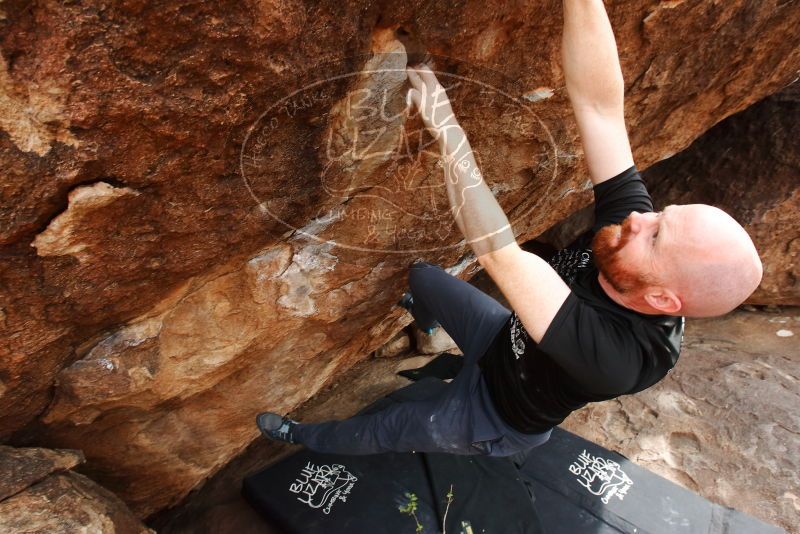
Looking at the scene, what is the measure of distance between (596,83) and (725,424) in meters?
2.52

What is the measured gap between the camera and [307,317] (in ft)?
6.83

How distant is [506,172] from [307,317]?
103 cm

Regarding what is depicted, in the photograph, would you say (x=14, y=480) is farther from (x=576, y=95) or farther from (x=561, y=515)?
(x=561, y=515)

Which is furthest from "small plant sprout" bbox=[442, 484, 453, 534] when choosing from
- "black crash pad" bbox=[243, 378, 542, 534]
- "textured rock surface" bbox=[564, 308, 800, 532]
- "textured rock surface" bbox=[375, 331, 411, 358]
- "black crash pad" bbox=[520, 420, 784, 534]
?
"textured rock surface" bbox=[375, 331, 411, 358]

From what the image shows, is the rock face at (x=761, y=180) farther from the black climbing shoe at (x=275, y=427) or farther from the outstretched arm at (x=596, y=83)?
the black climbing shoe at (x=275, y=427)

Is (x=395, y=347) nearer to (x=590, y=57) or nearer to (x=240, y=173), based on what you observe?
(x=240, y=173)

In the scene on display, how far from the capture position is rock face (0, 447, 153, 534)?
4.97 feet

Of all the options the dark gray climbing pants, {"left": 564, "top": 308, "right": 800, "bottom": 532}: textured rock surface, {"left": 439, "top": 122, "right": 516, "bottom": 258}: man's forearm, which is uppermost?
{"left": 439, "top": 122, "right": 516, "bottom": 258}: man's forearm

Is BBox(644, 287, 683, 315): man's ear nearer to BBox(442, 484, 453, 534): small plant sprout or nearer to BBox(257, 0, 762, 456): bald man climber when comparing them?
BBox(257, 0, 762, 456): bald man climber

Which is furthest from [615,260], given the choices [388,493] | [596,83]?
[388,493]

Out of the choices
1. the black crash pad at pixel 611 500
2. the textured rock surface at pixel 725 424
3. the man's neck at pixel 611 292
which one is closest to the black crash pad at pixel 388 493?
the black crash pad at pixel 611 500

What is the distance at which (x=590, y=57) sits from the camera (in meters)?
1.47

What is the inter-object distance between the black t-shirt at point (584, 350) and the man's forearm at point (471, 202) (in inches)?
10.6

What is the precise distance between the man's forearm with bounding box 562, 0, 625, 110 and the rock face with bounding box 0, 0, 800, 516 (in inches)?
4.8
